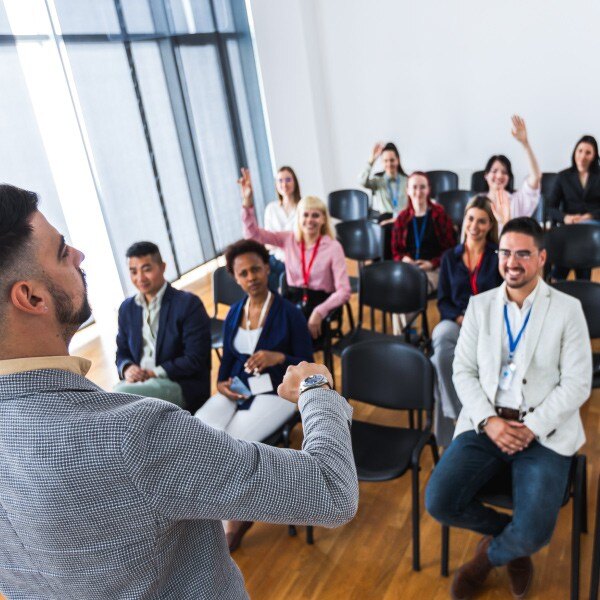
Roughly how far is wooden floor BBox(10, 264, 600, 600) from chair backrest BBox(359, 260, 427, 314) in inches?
48.5

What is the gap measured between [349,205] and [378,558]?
4.72 m

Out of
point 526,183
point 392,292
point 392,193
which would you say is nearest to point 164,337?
point 392,292

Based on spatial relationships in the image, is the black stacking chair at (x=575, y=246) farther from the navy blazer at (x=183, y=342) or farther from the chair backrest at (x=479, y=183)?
the navy blazer at (x=183, y=342)

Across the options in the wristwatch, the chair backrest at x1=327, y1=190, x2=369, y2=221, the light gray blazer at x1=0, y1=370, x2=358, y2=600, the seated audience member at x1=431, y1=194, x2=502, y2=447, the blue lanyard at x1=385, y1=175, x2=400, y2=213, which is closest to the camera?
the light gray blazer at x1=0, y1=370, x2=358, y2=600

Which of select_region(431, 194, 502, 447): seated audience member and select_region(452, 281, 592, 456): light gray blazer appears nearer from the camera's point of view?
select_region(452, 281, 592, 456): light gray blazer

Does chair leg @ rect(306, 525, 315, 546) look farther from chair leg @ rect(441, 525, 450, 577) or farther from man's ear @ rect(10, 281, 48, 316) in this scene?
man's ear @ rect(10, 281, 48, 316)

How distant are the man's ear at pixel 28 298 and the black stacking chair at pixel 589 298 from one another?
296 centimetres

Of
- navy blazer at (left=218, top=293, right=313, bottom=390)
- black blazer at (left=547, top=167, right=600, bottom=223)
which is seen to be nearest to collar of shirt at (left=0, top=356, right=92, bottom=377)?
navy blazer at (left=218, top=293, right=313, bottom=390)

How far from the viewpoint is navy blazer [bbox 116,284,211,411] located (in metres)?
3.13

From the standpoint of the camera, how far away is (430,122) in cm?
703

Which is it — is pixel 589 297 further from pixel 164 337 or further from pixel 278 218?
pixel 278 218

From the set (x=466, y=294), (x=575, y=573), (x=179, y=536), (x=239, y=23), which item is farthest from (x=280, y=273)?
(x=239, y=23)

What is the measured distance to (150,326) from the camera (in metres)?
3.22

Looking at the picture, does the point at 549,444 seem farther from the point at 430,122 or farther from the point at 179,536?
the point at 430,122
